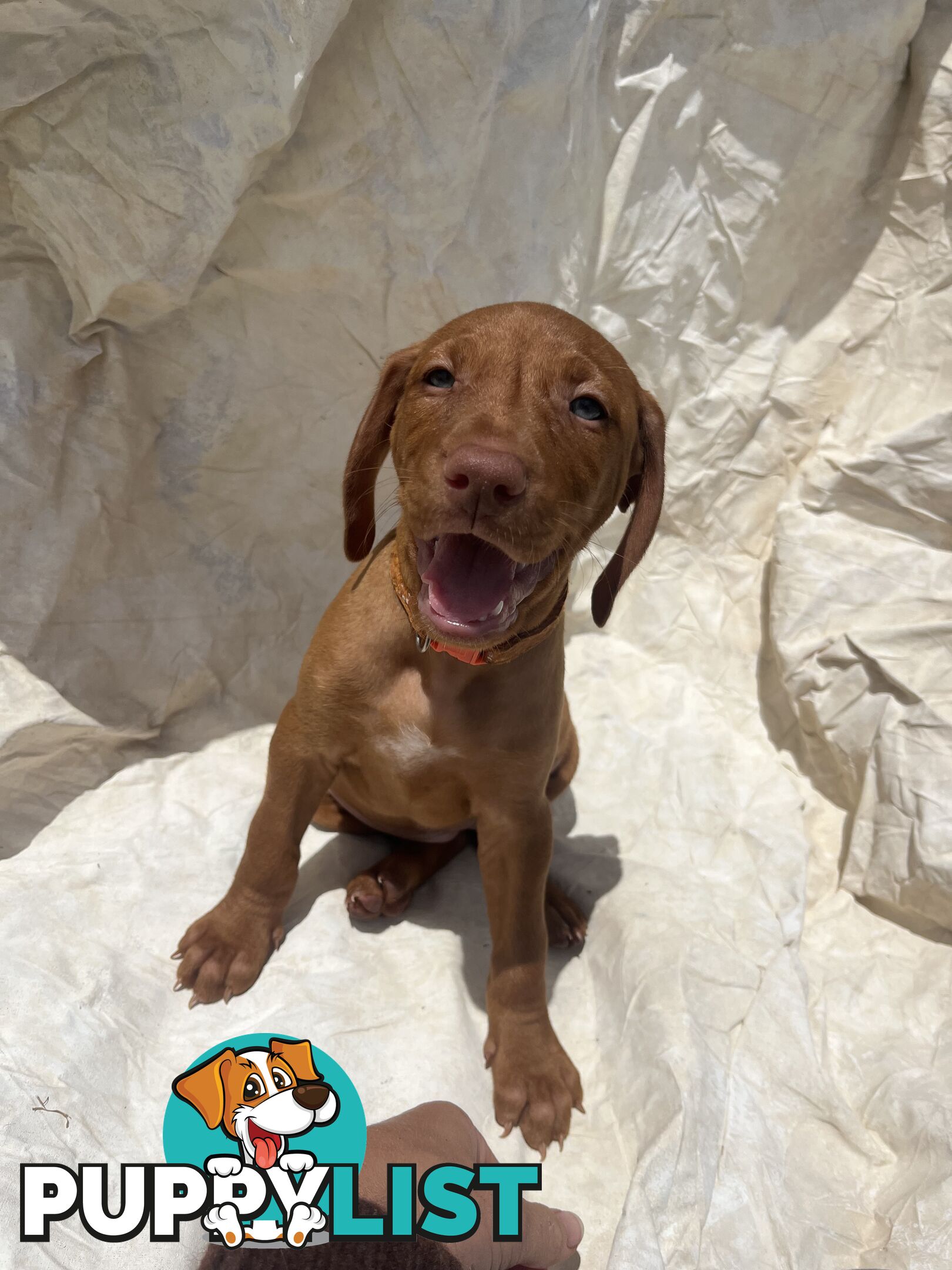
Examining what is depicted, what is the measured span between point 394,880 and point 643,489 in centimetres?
164

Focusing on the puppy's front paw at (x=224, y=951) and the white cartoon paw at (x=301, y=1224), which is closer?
the white cartoon paw at (x=301, y=1224)

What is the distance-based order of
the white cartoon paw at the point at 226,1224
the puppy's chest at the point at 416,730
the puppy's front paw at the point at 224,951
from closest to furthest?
1. the white cartoon paw at the point at 226,1224
2. the puppy's chest at the point at 416,730
3. the puppy's front paw at the point at 224,951

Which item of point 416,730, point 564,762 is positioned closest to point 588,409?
point 416,730

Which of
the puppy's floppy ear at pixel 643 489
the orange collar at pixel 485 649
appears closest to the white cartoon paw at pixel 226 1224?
the orange collar at pixel 485 649

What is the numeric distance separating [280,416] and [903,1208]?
3.49 m

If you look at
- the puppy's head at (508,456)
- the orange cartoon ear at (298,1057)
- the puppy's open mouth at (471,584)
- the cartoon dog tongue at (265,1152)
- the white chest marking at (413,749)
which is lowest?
the orange cartoon ear at (298,1057)

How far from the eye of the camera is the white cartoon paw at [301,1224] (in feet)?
6.89

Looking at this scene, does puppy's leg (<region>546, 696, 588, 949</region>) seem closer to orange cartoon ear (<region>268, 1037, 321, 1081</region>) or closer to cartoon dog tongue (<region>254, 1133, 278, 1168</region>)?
orange cartoon ear (<region>268, 1037, 321, 1081</region>)

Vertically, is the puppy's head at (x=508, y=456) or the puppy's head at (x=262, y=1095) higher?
the puppy's head at (x=508, y=456)

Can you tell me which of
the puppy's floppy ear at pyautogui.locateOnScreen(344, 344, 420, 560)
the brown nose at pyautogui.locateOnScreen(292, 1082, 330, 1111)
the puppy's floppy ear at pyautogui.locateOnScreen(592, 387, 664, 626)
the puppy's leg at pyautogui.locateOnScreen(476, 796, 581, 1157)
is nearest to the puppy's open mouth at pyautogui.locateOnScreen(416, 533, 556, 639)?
the puppy's floppy ear at pyautogui.locateOnScreen(592, 387, 664, 626)

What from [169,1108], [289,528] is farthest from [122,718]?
[169,1108]

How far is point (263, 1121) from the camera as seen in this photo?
7.37ft

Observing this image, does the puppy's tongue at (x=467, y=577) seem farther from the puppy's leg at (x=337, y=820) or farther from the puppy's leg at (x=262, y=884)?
the puppy's leg at (x=337, y=820)

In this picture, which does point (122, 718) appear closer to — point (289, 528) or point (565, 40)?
point (289, 528)
